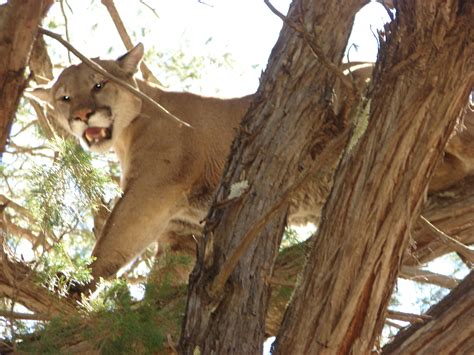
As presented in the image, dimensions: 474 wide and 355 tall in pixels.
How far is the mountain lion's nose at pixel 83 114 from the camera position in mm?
5801

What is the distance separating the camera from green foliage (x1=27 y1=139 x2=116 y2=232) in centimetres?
328

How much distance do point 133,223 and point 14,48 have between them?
2622mm

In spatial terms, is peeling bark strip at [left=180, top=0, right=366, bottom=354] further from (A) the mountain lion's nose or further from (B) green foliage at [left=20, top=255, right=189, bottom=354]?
(A) the mountain lion's nose

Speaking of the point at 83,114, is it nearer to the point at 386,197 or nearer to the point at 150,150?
the point at 150,150

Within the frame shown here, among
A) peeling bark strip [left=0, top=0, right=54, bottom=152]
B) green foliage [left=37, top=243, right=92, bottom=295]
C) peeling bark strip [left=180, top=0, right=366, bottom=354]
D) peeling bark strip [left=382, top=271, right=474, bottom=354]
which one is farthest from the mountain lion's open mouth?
peeling bark strip [left=382, top=271, right=474, bottom=354]

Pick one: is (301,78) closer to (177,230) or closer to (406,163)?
(406,163)

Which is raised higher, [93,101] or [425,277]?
[93,101]

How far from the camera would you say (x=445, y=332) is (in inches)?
107

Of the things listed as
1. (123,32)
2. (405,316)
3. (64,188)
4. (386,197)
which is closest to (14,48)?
(64,188)

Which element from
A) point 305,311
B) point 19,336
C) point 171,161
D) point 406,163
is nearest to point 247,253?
point 305,311

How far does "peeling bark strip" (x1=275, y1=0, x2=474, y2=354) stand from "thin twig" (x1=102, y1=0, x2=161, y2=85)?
9.98ft

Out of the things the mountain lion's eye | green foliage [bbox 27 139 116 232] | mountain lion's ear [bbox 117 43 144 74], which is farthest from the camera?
the mountain lion's eye

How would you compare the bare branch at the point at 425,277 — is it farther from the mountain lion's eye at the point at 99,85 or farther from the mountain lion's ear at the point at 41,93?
the mountain lion's ear at the point at 41,93

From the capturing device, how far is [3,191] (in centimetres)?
554
